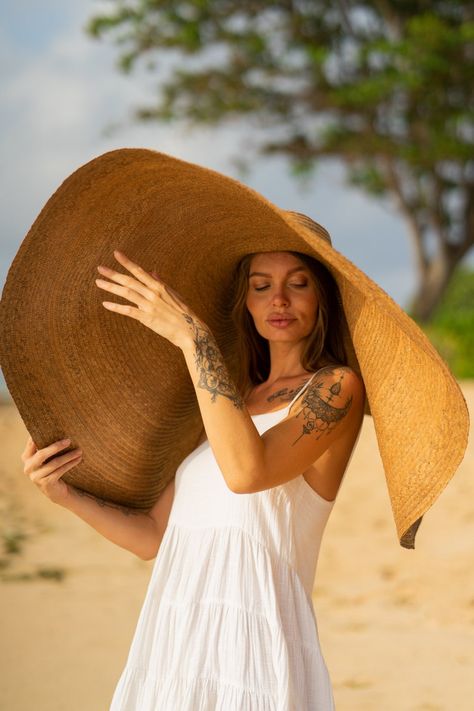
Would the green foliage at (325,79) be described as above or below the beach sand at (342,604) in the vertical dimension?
above

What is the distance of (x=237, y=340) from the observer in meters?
2.54

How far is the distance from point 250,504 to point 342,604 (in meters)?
4.26

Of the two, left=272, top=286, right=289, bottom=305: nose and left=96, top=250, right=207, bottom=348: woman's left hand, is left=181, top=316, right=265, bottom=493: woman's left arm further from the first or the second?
left=272, top=286, right=289, bottom=305: nose

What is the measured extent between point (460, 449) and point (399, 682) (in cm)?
318

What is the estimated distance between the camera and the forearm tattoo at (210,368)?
6.04ft

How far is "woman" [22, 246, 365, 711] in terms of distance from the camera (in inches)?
73.5

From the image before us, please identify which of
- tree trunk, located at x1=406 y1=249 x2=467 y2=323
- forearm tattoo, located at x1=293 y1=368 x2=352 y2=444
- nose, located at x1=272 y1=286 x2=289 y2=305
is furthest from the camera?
tree trunk, located at x1=406 y1=249 x2=467 y2=323

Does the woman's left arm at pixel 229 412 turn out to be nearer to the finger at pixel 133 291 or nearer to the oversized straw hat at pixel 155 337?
the finger at pixel 133 291

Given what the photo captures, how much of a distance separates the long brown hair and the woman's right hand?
462 mm

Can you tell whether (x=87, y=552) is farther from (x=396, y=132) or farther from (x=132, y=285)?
(x=396, y=132)

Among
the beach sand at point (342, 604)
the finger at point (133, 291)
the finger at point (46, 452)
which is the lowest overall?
the beach sand at point (342, 604)

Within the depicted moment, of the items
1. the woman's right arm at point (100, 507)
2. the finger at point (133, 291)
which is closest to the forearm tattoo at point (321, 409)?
the finger at point (133, 291)

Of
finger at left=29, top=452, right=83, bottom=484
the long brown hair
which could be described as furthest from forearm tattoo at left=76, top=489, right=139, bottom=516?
the long brown hair

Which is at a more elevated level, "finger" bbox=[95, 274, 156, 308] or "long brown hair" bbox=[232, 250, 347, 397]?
"finger" bbox=[95, 274, 156, 308]
